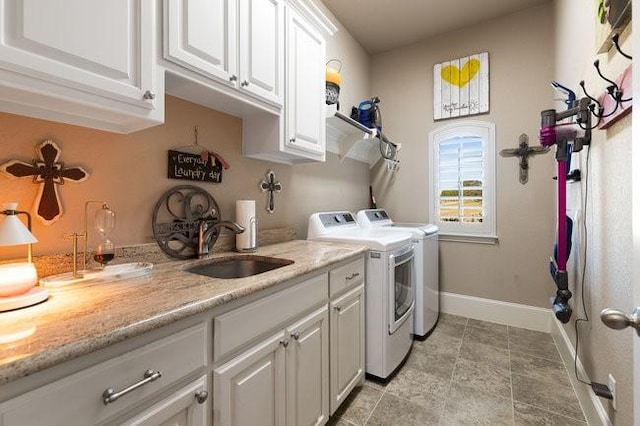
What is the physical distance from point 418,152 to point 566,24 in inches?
59.9

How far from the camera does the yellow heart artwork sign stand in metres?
2.98

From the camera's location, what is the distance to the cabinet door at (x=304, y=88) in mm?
1730

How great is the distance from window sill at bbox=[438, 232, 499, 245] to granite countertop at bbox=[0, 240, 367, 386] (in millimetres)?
2372

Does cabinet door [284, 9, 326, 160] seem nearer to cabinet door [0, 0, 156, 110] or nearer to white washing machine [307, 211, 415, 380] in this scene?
white washing machine [307, 211, 415, 380]

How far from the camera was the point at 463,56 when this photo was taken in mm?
3047

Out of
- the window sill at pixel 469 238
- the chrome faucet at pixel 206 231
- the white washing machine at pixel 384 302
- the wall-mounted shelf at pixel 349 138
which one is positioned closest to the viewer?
the chrome faucet at pixel 206 231

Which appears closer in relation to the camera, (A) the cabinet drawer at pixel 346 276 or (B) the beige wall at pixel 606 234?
(B) the beige wall at pixel 606 234

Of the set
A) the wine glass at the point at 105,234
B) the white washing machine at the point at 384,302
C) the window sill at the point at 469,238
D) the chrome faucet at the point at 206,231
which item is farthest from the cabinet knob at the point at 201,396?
the window sill at the point at 469,238

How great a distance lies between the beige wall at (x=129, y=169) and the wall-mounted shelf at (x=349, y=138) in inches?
23.5

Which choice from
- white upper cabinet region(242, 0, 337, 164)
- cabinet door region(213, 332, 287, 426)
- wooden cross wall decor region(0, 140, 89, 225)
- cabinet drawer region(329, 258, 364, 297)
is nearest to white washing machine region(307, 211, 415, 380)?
cabinet drawer region(329, 258, 364, 297)

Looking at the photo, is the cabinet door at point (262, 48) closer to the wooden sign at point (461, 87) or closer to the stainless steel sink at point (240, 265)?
the stainless steel sink at point (240, 265)

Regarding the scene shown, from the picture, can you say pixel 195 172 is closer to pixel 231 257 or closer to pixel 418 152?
pixel 231 257

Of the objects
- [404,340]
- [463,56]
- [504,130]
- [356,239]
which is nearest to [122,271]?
[356,239]

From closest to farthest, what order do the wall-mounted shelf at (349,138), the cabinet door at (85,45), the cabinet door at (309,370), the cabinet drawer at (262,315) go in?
the cabinet door at (85,45)
the cabinet drawer at (262,315)
the cabinet door at (309,370)
the wall-mounted shelf at (349,138)
